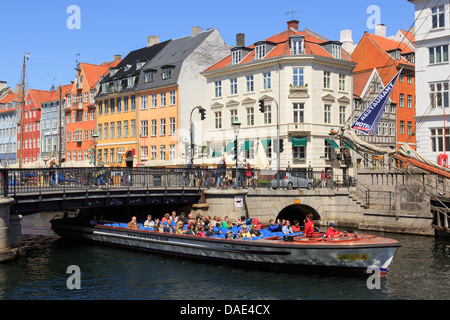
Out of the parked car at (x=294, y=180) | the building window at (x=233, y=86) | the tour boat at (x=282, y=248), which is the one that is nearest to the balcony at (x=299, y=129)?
the building window at (x=233, y=86)

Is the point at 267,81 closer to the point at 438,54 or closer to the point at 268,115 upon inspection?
the point at 268,115

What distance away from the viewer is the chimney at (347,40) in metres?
67.4

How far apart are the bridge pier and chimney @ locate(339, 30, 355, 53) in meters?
A: 51.5

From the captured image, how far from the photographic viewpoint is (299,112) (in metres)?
49.4

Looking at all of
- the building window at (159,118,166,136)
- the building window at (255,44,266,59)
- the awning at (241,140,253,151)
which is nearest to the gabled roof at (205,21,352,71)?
the building window at (255,44,266,59)

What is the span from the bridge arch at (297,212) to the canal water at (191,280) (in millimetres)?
11182

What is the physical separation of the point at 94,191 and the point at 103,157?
41844 millimetres

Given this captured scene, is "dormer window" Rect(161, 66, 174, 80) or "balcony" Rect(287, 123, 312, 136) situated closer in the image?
"balcony" Rect(287, 123, 312, 136)

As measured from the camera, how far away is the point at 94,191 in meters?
27.9

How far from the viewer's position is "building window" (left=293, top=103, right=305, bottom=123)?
162 feet

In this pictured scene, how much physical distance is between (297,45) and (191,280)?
107ft

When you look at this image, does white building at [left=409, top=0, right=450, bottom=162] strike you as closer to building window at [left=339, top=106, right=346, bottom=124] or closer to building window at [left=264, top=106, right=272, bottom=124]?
building window at [left=339, top=106, right=346, bottom=124]

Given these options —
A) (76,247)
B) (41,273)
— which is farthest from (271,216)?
(41,273)

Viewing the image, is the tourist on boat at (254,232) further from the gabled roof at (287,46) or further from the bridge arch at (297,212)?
the gabled roof at (287,46)
